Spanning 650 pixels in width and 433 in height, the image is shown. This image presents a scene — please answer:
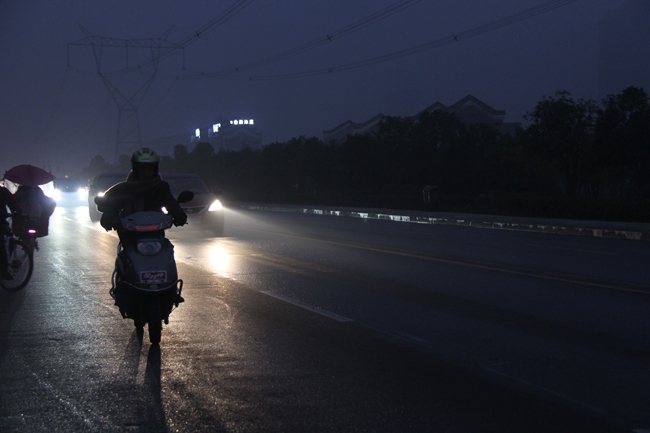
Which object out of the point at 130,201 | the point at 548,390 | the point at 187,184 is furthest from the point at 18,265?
the point at 187,184

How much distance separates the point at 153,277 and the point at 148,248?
0.89 ft

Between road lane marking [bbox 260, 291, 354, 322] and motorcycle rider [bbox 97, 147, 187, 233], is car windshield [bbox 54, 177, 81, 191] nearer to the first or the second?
road lane marking [bbox 260, 291, 354, 322]

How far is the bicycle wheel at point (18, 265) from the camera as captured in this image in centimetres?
1014

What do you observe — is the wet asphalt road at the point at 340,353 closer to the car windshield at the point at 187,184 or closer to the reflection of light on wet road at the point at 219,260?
the reflection of light on wet road at the point at 219,260

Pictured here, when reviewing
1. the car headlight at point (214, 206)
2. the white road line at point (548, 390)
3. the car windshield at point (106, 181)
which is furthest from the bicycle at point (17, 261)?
the car windshield at point (106, 181)

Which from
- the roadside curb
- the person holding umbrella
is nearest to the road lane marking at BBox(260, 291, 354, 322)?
the person holding umbrella

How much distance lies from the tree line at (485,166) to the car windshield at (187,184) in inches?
572

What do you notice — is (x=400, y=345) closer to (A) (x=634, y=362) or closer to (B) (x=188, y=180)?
(A) (x=634, y=362)

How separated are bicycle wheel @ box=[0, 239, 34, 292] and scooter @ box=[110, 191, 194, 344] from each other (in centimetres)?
405

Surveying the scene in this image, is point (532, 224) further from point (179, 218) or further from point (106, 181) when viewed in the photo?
point (179, 218)

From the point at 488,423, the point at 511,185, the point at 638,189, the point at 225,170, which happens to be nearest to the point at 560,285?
the point at 488,423

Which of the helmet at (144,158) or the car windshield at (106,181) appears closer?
the helmet at (144,158)

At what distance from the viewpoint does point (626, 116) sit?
104ft

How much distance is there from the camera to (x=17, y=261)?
33.6ft
